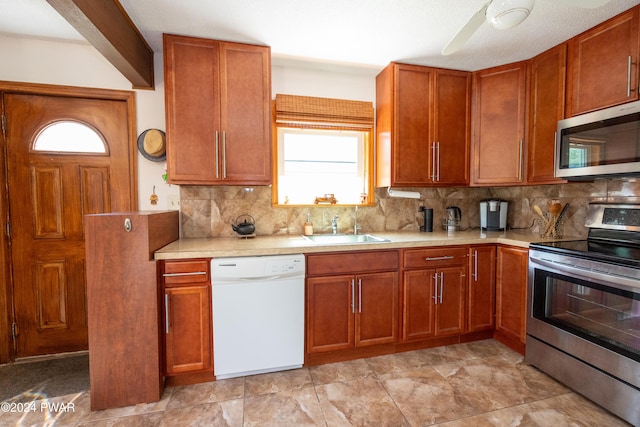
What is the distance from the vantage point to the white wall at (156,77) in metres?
2.12

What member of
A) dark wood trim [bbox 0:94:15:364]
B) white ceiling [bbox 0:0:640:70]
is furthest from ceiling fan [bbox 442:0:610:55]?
dark wood trim [bbox 0:94:15:364]

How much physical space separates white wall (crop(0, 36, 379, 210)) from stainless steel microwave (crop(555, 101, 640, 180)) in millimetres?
1620

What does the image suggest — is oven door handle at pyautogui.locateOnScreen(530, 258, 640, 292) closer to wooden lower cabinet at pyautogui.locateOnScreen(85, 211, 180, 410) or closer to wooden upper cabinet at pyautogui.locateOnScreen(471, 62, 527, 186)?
wooden upper cabinet at pyautogui.locateOnScreen(471, 62, 527, 186)

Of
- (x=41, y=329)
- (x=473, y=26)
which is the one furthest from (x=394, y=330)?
(x=41, y=329)

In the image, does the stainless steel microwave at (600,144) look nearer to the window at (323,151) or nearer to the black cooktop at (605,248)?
the black cooktop at (605,248)

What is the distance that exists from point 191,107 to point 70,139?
41.3 inches

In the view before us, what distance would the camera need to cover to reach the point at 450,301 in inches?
93.9

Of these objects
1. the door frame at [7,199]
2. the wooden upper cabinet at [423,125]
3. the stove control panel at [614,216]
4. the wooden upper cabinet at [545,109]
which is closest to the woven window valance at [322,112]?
the wooden upper cabinet at [423,125]

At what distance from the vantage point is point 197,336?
190 centimetres

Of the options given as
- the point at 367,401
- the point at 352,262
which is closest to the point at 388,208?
the point at 352,262

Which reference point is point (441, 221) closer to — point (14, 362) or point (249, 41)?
point (249, 41)

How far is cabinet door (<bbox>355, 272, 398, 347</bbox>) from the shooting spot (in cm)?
218

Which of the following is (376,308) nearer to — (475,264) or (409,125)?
(475,264)

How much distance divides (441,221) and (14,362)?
3.91 metres
